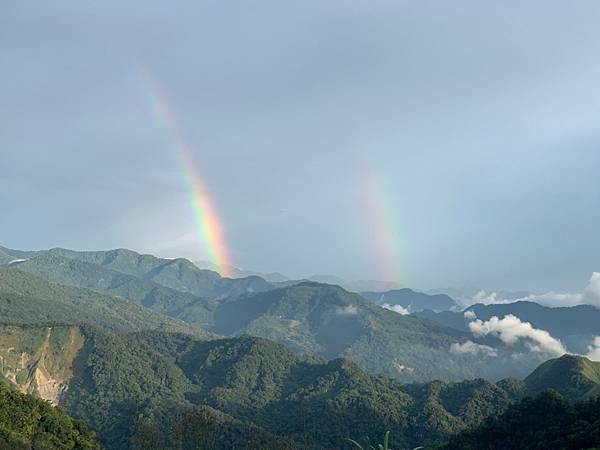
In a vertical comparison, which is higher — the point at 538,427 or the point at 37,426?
the point at 538,427

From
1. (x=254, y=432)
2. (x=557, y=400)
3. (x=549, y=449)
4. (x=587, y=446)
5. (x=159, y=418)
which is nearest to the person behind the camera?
(x=587, y=446)

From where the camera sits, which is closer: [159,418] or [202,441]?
[202,441]

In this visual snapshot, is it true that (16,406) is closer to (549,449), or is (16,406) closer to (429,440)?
(549,449)

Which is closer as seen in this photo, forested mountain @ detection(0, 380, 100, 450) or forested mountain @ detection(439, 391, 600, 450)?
forested mountain @ detection(0, 380, 100, 450)

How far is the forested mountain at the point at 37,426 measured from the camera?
105m

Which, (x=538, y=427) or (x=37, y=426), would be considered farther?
(x=538, y=427)

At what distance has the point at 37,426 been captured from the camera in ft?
371

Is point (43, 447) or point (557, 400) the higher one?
point (557, 400)

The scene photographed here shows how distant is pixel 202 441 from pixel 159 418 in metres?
68.3

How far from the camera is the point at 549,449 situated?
109500 millimetres

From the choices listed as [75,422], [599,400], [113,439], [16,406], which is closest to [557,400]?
[599,400]

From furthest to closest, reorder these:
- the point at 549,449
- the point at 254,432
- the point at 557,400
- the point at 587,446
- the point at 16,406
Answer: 1. the point at 254,432
2. the point at 557,400
3. the point at 16,406
4. the point at 549,449
5. the point at 587,446

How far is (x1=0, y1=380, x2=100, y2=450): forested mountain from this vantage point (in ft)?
344

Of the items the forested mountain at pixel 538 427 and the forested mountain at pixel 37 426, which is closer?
the forested mountain at pixel 37 426
